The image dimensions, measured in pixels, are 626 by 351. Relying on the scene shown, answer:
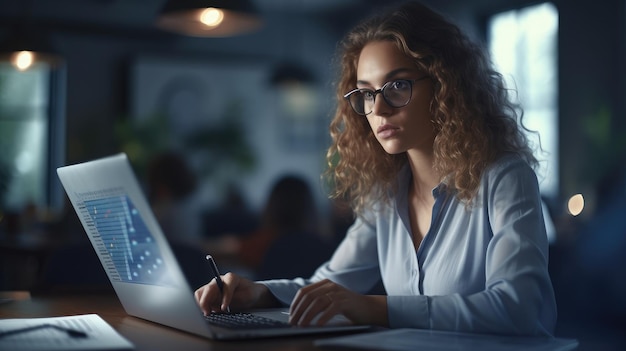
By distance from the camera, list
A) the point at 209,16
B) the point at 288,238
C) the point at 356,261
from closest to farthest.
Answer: the point at 356,261, the point at 209,16, the point at 288,238

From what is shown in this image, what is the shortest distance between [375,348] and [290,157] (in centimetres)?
1012

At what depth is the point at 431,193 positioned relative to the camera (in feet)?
6.40

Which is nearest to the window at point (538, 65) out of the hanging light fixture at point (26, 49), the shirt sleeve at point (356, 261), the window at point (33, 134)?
the hanging light fixture at point (26, 49)

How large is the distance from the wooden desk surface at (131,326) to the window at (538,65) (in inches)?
260

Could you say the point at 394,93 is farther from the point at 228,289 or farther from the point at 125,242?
the point at 125,242

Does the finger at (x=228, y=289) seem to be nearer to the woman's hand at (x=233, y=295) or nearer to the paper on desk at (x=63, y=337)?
the woman's hand at (x=233, y=295)

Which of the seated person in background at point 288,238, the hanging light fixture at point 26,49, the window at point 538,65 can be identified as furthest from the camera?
the window at point 538,65

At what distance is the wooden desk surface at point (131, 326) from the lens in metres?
1.26

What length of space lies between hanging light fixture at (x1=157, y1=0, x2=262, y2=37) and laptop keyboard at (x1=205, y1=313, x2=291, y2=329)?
1.42m

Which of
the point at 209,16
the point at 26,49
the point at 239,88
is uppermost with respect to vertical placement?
the point at 239,88

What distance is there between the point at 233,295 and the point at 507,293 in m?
0.60

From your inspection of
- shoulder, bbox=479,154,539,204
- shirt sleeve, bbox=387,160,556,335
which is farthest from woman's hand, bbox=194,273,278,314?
shoulder, bbox=479,154,539,204

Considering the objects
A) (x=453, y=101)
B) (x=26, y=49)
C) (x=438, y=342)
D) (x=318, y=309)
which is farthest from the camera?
(x=26, y=49)

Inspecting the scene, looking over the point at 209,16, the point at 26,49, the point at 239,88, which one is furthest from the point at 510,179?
the point at 239,88
